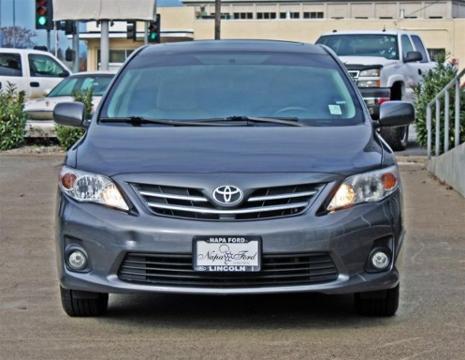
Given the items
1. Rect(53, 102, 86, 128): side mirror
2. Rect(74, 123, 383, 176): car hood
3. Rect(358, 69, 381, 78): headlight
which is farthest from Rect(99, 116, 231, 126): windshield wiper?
Rect(358, 69, 381, 78): headlight

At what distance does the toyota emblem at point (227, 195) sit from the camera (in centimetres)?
577

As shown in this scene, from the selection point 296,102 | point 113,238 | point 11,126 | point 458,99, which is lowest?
point 11,126

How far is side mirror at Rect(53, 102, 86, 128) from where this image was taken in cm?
712

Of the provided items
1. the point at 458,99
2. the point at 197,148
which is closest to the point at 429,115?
the point at 458,99

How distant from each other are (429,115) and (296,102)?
9.39 meters

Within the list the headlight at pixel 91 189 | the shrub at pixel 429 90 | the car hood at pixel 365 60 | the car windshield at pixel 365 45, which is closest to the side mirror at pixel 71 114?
the headlight at pixel 91 189

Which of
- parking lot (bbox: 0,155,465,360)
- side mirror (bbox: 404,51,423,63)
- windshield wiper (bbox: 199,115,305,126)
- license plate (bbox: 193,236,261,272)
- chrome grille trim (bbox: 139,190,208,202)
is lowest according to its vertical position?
side mirror (bbox: 404,51,423,63)

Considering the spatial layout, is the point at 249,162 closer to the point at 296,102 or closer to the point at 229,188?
the point at 229,188

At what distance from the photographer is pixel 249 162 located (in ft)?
19.6

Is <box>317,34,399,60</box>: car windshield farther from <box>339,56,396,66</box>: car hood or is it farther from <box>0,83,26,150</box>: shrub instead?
<box>0,83,26,150</box>: shrub

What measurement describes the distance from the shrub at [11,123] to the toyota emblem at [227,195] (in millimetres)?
12572

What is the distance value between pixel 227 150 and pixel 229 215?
1.63 feet

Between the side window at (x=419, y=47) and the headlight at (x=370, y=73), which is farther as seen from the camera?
the side window at (x=419, y=47)

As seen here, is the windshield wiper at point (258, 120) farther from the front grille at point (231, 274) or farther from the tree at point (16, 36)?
the tree at point (16, 36)
